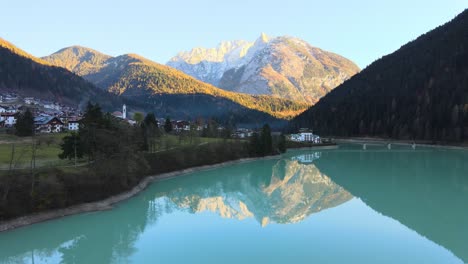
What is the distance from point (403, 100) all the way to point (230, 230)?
412 feet

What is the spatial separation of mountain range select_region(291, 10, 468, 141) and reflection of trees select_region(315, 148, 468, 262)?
138 ft

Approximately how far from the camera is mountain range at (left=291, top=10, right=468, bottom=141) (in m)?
108

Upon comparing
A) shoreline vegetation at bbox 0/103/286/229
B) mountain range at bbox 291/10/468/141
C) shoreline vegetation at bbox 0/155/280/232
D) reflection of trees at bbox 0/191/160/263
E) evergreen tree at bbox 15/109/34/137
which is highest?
mountain range at bbox 291/10/468/141

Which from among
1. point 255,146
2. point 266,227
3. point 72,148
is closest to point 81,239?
point 266,227

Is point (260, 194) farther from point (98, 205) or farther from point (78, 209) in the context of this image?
point (78, 209)

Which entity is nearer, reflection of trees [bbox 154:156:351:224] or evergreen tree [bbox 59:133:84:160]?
reflection of trees [bbox 154:156:351:224]

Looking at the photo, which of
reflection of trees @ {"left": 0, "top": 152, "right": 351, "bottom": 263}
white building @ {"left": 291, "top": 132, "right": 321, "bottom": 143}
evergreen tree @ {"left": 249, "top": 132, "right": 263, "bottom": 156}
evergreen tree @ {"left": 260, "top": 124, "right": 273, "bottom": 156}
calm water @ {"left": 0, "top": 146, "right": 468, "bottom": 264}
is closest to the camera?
calm water @ {"left": 0, "top": 146, "right": 468, "bottom": 264}

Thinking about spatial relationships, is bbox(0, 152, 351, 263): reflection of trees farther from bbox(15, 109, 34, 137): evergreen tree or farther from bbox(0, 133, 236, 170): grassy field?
bbox(15, 109, 34, 137): evergreen tree

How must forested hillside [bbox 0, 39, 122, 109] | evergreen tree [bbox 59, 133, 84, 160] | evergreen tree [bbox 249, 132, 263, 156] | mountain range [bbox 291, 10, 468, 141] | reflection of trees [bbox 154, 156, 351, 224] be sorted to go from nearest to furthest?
reflection of trees [bbox 154, 156, 351, 224] → evergreen tree [bbox 59, 133, 84, 160] → evergreen tree [bbox 249, 132, 263, 156] → mountain range [bbox 291, 10, 468, 141] → forested hillside [bbox 0, 39, 122, 109]

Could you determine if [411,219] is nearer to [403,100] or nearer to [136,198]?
[136,198]

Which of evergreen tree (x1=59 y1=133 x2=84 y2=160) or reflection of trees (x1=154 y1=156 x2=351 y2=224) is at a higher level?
evergreen tree (x1=59 y1=133 x2=84 y2=160)

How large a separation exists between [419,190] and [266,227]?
2310cm

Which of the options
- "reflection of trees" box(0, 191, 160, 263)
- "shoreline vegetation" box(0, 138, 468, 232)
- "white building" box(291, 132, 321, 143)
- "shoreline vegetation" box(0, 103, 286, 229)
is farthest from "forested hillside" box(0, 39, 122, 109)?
"reflection of trees" box(0, 191, 160, 263)

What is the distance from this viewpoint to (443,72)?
128875 mm
